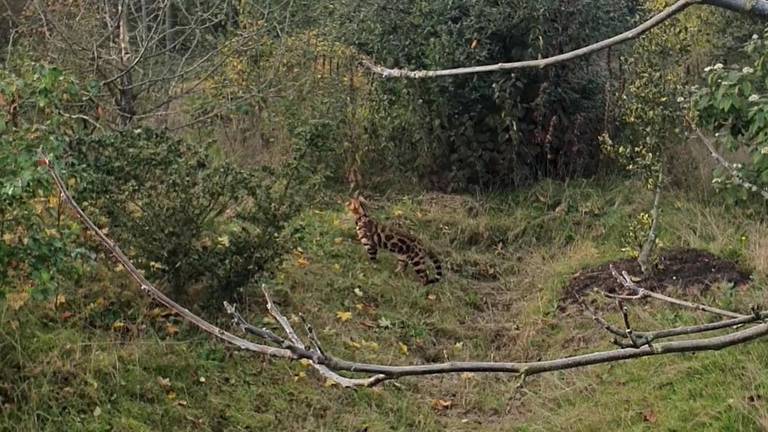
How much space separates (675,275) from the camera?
21.9 ft

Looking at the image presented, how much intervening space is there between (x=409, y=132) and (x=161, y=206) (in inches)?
153

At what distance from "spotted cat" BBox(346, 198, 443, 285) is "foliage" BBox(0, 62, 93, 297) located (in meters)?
2.56

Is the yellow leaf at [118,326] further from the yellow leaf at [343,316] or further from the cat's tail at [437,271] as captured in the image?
the cat's tail at [437,271]

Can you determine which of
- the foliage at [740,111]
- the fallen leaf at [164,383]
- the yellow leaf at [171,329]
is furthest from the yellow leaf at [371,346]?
the foliage at [740,111]

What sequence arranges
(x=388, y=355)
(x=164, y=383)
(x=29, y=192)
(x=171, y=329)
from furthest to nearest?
(x=388, y=355), (x=171, y=329), (x=164, y=383), (x=29, y=192)

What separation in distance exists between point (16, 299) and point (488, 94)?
5.19m

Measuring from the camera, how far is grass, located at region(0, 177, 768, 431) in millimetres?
4914

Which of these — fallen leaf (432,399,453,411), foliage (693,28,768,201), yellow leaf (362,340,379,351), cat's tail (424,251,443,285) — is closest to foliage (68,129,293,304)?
yellow leaf (362,340,379,351)

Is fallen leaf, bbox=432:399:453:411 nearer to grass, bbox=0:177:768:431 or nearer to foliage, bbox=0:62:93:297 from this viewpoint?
grass, bbox=0:177:768:431

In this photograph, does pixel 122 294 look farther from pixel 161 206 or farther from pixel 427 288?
pixel 427 288

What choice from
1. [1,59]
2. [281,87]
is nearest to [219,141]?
[281,87]

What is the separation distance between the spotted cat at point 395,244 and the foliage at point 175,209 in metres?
1.45

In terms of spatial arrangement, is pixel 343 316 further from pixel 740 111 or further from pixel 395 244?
pixel 740 111

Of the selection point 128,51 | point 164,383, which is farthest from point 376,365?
point 128,51
